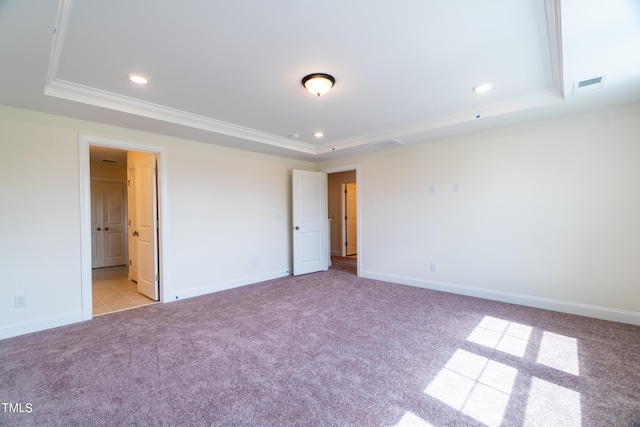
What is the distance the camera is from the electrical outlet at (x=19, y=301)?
284 cm

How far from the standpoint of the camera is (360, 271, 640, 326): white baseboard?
9.81ft

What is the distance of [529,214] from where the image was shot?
3516 millimetres

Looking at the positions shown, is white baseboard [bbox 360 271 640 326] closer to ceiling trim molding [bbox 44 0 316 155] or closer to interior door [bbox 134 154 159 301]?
ceiling trim molding [bbox 44 0 316 155]

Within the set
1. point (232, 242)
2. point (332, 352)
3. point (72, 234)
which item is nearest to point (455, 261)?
point (332, 352)

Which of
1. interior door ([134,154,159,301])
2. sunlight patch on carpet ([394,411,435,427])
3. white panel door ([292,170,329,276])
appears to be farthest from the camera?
white panel door ([292,170,329,276])

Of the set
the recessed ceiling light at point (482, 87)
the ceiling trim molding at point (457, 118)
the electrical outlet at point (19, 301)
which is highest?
the recessed ceiling light at point (482, 87)

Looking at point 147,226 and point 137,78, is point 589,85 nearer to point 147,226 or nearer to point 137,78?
point 137,78

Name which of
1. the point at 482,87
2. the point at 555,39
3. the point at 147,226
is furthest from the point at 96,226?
the point at 555,39

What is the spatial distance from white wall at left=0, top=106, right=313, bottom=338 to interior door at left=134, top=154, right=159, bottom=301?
200 mm

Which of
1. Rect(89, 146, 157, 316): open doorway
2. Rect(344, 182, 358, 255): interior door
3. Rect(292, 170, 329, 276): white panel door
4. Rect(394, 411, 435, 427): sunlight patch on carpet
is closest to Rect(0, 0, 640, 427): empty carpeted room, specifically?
Rect(394, 411, 435, 427): sunlight patch on carpet

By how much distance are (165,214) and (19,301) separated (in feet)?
5.44

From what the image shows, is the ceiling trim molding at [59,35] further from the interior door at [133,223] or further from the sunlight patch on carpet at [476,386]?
the sunlight patch on carpet at [476,386]

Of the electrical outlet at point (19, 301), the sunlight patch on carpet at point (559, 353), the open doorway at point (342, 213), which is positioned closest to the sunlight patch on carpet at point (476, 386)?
the sunlight patch on carpet at point (559, 353)

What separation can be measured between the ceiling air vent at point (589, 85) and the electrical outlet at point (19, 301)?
5826mm
